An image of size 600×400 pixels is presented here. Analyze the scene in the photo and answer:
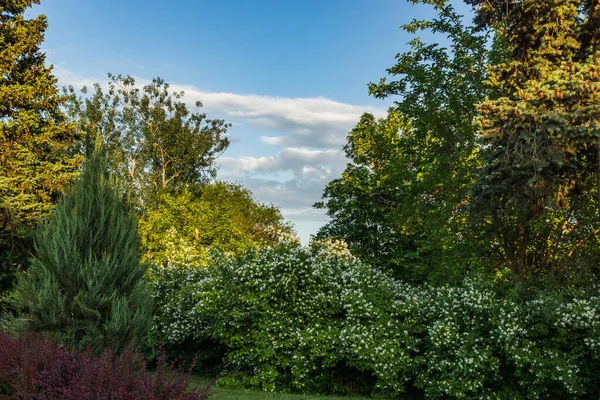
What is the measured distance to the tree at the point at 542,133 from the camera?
10.9 metres

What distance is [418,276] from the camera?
18016 mm

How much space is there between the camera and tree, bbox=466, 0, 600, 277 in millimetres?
10859

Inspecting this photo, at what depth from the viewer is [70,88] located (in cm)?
3631

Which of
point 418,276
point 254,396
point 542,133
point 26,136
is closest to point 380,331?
point 254,396

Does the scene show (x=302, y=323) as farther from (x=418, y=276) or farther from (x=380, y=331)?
(x=418, y=276)

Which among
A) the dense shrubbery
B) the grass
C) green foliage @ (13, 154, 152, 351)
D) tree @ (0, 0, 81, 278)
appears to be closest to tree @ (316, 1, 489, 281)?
the dense shrubbery

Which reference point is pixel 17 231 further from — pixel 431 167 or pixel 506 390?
pixel 506 390

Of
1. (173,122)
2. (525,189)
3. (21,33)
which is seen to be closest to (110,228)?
(525,189)

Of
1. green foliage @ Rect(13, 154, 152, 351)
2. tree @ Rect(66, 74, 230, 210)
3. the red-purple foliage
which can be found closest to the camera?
the red-purple foliage

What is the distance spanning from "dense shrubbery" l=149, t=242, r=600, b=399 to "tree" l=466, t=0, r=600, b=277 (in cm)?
234

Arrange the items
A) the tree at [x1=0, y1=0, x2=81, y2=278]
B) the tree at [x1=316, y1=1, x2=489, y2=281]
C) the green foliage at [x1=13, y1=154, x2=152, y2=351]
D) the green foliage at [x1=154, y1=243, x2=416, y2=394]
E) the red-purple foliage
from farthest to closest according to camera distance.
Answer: the tree at [x1=0, y1=0, x2=81, y2=278], the tree at [x1=316, y1=1, x2=489, y2=281], the green foliage at [x1=154, y1=243, x2=416, y2=394], the green foliage at [x1=13, y1=154, x2=152, y2=351], the red-purple foliage

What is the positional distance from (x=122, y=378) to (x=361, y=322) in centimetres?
731

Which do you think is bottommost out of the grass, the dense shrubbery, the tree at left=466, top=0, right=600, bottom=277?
the grass

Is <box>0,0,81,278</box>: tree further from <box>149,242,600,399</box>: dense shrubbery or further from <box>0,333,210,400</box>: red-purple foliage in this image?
<box>0,333,210,400</box>: red-purple foliage
